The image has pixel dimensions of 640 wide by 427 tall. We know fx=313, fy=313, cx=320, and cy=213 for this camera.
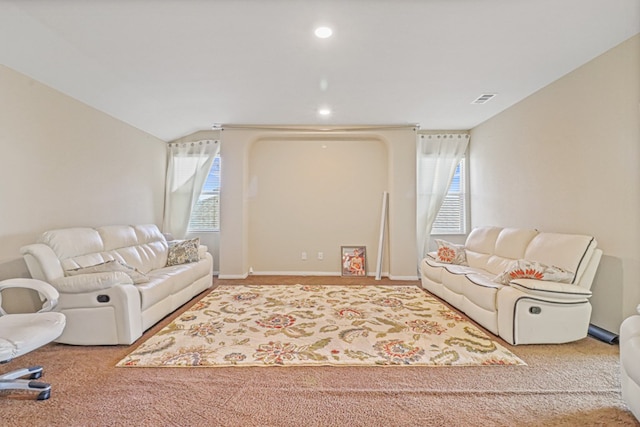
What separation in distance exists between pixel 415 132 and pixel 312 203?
7.24ft

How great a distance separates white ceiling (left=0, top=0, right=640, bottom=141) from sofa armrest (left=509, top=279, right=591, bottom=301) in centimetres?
214

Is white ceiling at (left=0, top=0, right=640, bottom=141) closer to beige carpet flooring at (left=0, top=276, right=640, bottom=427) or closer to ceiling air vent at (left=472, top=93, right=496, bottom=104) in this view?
ceiling air vent at (left=472, top=93, right=496, bottom=104)

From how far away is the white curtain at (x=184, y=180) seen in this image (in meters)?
5.68

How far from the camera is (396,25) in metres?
2.59

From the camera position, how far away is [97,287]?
8.72 ft

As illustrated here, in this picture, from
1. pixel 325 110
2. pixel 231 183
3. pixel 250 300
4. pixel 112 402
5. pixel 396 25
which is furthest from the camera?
pixel 231 183

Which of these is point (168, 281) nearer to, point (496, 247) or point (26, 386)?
point (26, 386)

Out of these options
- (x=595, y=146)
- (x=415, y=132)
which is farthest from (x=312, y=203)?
(x=595, y=146)

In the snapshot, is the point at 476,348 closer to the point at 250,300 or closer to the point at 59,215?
the point at 250,300

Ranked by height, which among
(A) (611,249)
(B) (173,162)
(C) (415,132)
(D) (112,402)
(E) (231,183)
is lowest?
(D) (112,402)

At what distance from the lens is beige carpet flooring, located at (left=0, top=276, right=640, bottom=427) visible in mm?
1745

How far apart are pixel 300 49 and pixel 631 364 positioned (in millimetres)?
3272

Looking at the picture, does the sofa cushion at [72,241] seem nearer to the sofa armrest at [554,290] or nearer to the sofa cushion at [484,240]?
the sofa armrest at [554,290]

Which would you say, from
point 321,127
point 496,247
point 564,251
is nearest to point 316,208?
point 321,127
